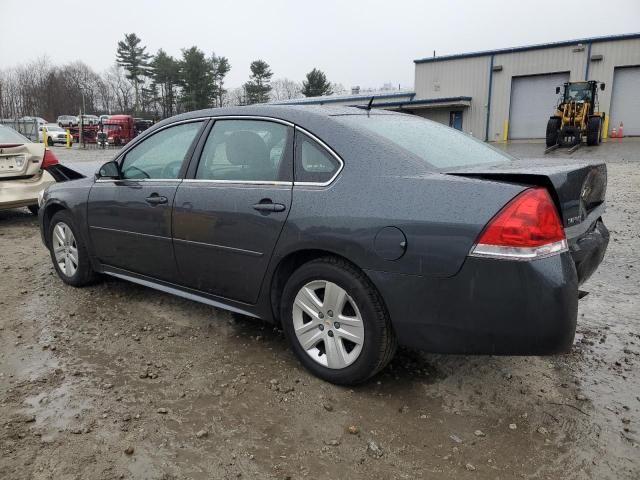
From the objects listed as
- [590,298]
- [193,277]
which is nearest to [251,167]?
[193,277]

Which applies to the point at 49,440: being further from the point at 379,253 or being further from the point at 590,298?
the point at 590,298

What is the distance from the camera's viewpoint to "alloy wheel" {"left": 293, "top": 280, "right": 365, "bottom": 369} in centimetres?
279

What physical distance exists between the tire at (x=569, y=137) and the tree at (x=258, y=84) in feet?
151

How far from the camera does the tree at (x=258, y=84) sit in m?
63.5

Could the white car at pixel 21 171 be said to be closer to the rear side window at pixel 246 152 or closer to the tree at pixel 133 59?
the rear side window at pixel 246 152

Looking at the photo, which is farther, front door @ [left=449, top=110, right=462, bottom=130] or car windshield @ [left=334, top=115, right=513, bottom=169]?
front door @ [left=449, top=110, right=462, bottom=130]

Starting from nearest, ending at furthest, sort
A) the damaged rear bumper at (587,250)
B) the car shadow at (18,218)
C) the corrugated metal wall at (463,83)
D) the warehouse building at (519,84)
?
the damaged rear bumper at (587,250)
the car shadow at (18,218)
the warehouse building at (519,84)
the corrugated metal wall at (463,83)

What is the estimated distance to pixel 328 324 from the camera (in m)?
2.88

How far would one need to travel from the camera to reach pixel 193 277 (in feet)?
11.6

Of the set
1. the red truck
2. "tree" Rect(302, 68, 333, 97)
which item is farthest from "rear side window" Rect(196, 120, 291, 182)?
"tree" Rect(302, 68, 333, 97)

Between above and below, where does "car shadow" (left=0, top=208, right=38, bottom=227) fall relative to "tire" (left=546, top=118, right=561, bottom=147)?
below

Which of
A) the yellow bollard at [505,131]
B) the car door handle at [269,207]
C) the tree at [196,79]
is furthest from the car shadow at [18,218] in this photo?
the tree at [196,79]

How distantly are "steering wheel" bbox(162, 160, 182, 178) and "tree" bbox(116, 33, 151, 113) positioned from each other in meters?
70.0

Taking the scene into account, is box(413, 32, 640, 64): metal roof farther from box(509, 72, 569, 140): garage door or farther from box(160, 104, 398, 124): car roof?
box(160, 104, 398, 124): car roof
